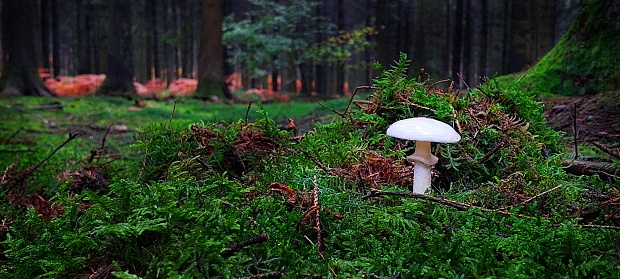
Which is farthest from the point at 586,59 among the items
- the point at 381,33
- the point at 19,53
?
the point at 19,53

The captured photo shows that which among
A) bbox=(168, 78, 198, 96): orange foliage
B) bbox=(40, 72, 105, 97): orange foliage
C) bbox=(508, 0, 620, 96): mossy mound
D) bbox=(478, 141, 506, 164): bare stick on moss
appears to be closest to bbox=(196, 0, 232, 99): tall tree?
bbox=(168, 78, 198, 96): orange foliage

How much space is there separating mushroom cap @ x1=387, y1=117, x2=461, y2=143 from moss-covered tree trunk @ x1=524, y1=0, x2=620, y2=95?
3.43 meters

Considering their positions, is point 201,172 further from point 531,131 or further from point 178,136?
point 531,131

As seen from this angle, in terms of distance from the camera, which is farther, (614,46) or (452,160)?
(614,46)

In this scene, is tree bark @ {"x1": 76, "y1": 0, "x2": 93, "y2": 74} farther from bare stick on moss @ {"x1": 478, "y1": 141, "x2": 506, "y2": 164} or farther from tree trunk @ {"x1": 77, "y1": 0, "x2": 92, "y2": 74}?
bare stick on moss @ {"x1": 478, "y1": 141, "x2": 506, "y2": 164}

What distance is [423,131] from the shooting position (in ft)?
6.60

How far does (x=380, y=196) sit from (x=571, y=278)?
0.80 meters

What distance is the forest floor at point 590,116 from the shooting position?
3.53m

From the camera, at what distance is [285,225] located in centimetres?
156

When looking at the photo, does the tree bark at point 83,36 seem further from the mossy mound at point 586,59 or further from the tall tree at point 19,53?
the mossy mound at point 586,59

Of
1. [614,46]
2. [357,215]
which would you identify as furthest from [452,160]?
[614,46]

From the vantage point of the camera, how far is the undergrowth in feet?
4.56

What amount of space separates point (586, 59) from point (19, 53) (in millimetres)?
14472

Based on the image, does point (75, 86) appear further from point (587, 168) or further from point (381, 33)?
point (587, 168)
